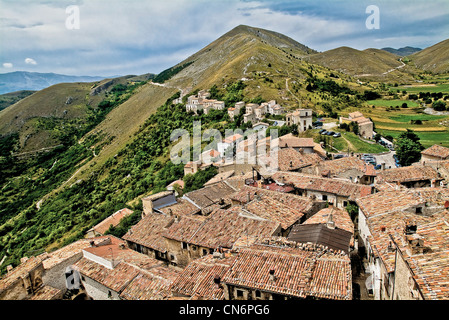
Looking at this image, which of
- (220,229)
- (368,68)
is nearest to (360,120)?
(220,229)

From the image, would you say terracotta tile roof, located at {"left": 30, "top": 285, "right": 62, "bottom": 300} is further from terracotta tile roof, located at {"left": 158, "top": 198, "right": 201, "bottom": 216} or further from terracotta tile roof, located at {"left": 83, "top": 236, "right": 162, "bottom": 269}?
terracotta tile roof, located at {"left": 158, "top": 198, "right": 201, "bottom": 216}

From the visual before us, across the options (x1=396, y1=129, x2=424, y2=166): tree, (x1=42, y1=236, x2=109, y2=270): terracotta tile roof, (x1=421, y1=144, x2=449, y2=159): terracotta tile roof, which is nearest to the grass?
(x1=396, y1=129, x2=424, y2=166): tree

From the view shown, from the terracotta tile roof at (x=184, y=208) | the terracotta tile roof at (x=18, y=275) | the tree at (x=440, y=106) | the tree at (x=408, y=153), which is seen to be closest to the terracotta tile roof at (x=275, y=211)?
the terracotta tile roof at (x=184, y=208)

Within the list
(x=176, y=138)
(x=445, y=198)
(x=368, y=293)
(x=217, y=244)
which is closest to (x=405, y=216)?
(x=445, y=198)

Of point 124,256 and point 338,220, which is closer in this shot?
point 338,220

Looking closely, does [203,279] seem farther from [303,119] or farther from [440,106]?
[440,106]
